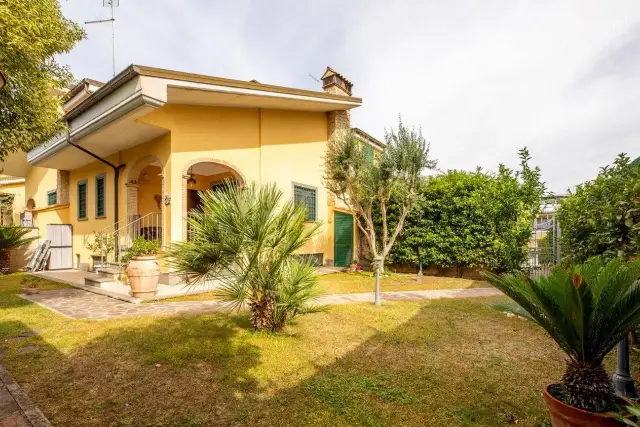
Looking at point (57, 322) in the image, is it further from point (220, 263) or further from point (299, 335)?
point (299, 335)

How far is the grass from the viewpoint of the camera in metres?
8.80

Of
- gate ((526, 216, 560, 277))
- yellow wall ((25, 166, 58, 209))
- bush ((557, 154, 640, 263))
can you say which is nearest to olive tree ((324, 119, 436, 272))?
gate ((526, 216, 560, 277))

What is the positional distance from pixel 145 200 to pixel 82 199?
11.5 feet

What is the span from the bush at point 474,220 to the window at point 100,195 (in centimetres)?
1167

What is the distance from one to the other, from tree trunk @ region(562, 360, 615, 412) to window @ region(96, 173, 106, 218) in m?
14.2

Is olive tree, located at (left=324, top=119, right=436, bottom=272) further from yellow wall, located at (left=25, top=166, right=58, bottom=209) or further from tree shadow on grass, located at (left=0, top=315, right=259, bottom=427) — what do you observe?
yellow wall, located at (left=25, top=166, right=58, bottom=209)

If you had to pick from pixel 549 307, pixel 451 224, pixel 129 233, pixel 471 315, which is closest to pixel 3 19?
pixel 129 233

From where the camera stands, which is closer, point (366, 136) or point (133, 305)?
point (133, 305)

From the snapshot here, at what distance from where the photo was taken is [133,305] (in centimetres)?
688

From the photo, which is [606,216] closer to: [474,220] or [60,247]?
[474,220]

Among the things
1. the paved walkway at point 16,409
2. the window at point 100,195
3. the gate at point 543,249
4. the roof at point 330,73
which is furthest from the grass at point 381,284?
the roof at point 330,73

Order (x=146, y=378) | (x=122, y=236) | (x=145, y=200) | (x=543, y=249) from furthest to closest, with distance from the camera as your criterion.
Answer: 1. (x=145, y=200)
2. (x=122, y=236)
3. (x=543, y=249)
4. (x=146, y=378)

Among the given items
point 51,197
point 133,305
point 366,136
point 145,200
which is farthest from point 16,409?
point 51,197

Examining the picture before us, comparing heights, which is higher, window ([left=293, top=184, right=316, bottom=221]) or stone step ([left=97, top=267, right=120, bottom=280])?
window ([left=293, top=184, right=316, bottom=221])
